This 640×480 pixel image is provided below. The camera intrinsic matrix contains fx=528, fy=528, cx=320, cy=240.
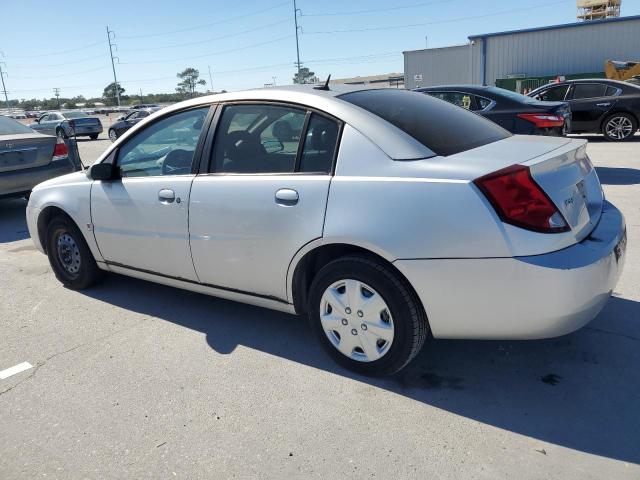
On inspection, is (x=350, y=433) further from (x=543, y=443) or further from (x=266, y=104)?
(x=266, y=104)

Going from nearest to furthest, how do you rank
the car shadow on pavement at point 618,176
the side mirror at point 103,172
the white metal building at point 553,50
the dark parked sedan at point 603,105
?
1. the side mirror at point 103,172
2. the car shadow on pavement at point 618,176
3. the dark parked sedan at point 603,105
4. the white metal building at point 553,50

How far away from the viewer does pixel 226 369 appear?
3211 mm

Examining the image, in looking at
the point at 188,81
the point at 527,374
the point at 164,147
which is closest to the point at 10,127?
the point at 164,147

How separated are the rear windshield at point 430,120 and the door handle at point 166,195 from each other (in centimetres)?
131

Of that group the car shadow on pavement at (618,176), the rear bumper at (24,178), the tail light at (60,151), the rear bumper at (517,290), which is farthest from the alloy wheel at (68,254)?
the car shadow on pavement at (618,176)

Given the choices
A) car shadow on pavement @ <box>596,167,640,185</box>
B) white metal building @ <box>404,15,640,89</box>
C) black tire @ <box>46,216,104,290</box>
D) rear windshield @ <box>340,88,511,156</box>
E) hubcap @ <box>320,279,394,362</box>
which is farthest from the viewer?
white metal building @ <box>404,15,640,89</box>

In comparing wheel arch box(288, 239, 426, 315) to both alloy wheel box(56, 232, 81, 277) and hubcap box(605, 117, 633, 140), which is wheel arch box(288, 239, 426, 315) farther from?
hubcap box(605, 117, 633, 140)

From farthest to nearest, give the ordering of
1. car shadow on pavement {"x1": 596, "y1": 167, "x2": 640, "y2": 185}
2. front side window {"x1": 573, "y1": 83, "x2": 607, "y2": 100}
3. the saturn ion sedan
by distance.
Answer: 1. front side window {"x1": 573, "y1": 83, "x2": 607, "y2": 100}
2. car shadow on pavement {"x1": 596, "y1": 167, "x2": 640, "y2": 185}
3. the saturn ion sedan

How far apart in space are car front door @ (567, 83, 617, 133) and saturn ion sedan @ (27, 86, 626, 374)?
10026mm

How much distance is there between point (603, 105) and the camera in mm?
11945

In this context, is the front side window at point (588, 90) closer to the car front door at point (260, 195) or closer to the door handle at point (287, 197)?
the car front door at point (260, 195)

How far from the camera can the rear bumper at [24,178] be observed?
7.39 metres

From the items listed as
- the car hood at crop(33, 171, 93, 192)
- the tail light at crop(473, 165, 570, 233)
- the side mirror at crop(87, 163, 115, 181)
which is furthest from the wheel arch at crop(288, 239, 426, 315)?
the car hood at crop(33, 171, 93, 192)

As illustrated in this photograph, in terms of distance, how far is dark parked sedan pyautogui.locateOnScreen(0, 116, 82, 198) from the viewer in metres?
7.41
